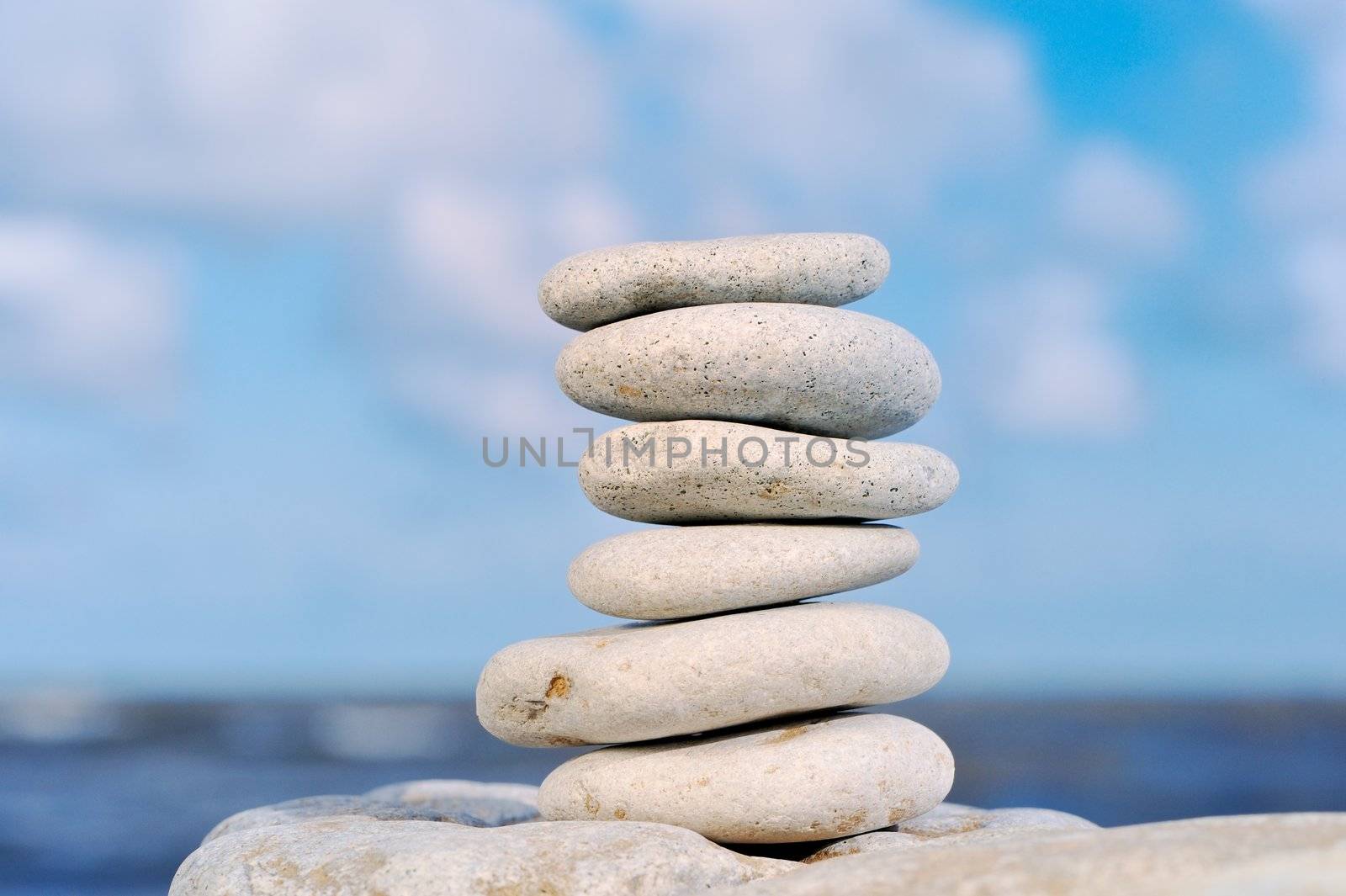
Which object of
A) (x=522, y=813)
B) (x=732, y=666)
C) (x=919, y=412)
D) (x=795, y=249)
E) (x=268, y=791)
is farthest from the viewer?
(x=268, y=791)

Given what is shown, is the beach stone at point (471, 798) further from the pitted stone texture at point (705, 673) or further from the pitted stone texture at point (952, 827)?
the pitted stone texture at point (952, 827)

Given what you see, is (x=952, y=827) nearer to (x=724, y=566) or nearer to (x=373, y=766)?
(x=724, y=566)

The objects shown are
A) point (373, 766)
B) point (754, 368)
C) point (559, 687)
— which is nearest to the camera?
point (754, 368)

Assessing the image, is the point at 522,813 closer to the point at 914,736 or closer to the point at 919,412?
the point at 914,736

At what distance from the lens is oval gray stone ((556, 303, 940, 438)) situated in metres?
6.60

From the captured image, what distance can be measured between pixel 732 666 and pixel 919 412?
210cm

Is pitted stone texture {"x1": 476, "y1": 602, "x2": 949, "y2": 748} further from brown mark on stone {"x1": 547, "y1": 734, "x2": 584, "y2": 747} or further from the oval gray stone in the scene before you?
the oval gray stone

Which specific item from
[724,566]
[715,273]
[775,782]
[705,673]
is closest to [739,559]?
[724,566]

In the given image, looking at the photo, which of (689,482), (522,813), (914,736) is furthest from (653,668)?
(522,813)

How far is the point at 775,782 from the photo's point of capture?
6328mm

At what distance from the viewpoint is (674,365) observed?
262 inches

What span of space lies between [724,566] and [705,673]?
1.97 ft

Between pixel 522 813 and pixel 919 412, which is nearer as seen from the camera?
pixel 919 412

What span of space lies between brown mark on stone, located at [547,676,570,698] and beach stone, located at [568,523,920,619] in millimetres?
520
